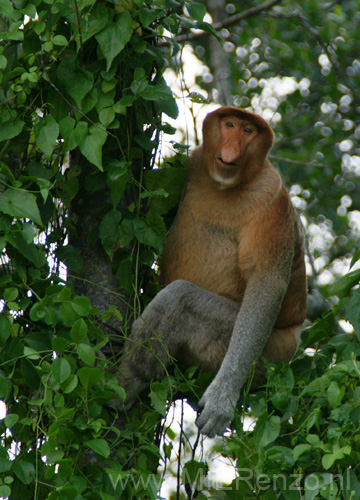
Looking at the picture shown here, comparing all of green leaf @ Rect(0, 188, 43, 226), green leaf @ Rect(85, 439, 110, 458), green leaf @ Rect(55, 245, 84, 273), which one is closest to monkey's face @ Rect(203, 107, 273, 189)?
green leaf @ Rect(55, 245, 84, 273)

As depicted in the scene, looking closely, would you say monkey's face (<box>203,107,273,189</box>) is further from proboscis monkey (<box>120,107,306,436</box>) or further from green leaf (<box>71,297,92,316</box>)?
green leaf (<box>71,297,92,316</box>)

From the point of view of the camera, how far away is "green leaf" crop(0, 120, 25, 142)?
3.39 metres

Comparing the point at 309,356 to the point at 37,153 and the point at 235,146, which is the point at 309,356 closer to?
the point at 235,146

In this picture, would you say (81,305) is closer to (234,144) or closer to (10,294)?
(10,294)

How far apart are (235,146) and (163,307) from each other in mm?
1095

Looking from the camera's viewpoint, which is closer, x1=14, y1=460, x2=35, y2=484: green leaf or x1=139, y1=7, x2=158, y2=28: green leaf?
x1=14, y1=460, x2=35, y2=484: green leaf

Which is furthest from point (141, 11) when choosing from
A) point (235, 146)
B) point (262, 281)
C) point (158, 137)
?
point (262, 281)

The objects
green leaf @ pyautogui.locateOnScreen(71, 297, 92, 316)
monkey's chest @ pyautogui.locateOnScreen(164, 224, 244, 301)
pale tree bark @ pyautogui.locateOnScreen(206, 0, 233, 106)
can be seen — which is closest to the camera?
green leaf @ pyautogui.locateOnScreen(71, 297, 92, 316)

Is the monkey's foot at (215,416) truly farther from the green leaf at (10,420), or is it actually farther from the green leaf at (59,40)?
the green leaf at (59,40)

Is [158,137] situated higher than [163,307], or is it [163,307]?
[158,137]

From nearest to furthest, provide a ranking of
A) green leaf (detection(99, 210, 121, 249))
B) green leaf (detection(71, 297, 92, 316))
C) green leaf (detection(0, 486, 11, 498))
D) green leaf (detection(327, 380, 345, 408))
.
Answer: green leaf (detection(0, 486, 11, 498)) → green leaf (detection(71, 297, 92, 316)) → green leaf (detection(327, 380, 345, 408)) → green leaf (detection(99, 210, 121, 249))

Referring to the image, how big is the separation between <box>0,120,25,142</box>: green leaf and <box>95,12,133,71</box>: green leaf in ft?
1.64

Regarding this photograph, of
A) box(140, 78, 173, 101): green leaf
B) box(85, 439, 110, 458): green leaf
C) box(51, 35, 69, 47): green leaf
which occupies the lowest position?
box(85, 439, 110, 458): green leaf

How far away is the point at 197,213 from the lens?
452cm
